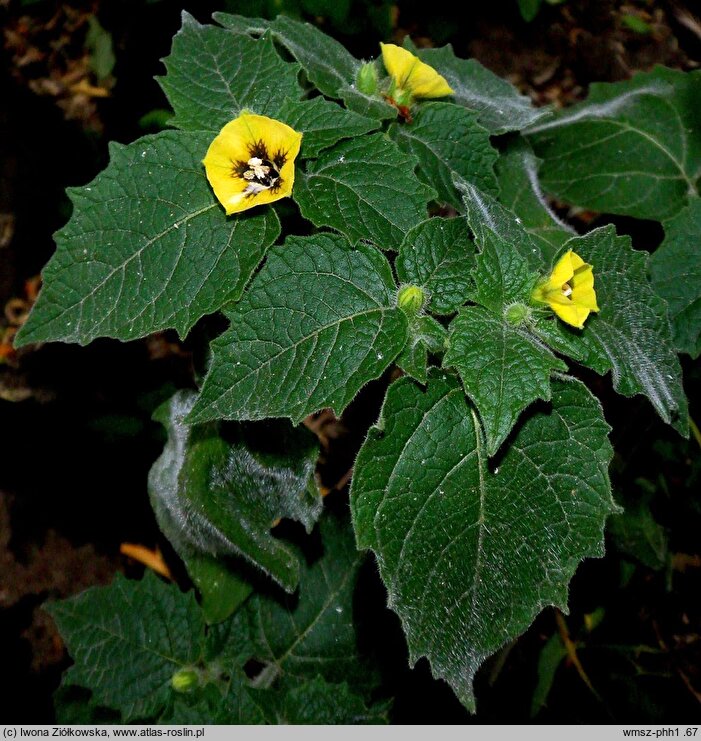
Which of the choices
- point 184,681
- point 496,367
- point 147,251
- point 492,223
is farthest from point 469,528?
point 184,681

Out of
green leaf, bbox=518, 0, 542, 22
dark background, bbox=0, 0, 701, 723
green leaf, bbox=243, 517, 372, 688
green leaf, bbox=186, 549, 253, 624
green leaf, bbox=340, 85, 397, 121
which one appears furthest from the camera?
green leaf, bbox=518, 0, 542, 22

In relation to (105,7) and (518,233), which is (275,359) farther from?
(105,7)

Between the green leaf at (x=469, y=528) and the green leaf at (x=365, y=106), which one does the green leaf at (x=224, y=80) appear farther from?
the green leaf at (x=469, y=528)

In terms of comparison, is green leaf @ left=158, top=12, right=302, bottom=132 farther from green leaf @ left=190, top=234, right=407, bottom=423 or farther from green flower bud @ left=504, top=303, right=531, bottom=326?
green flower bud @ left=504, top=303, right=531, bottom=326

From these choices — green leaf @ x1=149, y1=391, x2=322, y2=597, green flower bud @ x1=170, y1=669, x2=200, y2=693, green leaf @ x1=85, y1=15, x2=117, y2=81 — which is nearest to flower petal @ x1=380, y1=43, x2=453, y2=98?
green leaf @ x1=149, y1=391, x2=322, y2=597

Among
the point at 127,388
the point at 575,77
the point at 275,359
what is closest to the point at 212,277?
the point at 275,359

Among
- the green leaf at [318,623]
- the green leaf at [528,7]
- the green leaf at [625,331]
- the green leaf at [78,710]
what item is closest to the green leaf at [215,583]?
the green leaf at [318,623]

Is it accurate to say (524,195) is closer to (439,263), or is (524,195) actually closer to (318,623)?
(439,263)

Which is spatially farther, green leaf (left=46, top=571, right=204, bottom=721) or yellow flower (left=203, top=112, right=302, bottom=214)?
green leaf (left=46, top=571, right=204, bottom=721)

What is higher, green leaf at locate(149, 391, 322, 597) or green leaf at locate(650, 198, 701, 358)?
green leaf at locate(650, 198, 701, 358)
